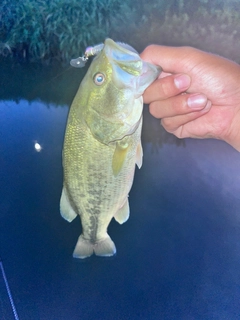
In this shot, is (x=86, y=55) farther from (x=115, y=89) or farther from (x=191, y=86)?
(x=191, y=86)

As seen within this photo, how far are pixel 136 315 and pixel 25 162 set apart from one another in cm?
268

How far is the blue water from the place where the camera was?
408cm

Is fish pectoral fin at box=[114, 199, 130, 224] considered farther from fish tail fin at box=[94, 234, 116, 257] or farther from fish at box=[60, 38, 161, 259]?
fish tail fin at box=[94, 234, 116, 257]

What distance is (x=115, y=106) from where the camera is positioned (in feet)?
3.99

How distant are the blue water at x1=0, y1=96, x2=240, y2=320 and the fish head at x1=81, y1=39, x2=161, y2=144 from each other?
10.9 ft

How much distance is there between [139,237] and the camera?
4699 millimetres

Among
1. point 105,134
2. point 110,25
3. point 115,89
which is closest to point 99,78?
point 115,89

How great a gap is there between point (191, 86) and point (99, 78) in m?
0.52

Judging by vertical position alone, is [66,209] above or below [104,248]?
above

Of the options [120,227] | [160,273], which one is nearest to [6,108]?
[120,227]

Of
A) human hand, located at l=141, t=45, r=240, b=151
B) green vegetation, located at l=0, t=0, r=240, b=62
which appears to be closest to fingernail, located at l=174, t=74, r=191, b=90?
human hand, located at l=141, t=45, r=240, b=151

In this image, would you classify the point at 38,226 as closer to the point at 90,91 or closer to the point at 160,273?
the point at 160,273

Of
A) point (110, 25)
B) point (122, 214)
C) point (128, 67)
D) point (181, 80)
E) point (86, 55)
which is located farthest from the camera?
point (110, 25)

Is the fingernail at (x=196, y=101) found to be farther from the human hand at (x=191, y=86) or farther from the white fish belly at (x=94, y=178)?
the white fish belly at (x=94, y=178)
